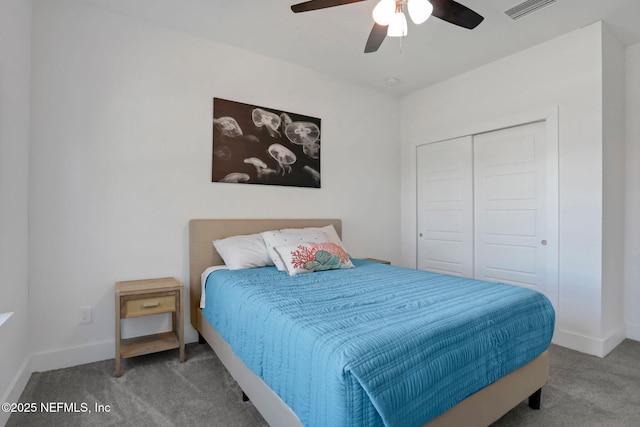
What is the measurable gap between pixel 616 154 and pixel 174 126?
149 inches

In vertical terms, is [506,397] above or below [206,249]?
below

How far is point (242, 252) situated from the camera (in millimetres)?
2605

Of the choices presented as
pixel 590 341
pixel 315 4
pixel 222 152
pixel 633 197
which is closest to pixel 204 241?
pixel 222 152

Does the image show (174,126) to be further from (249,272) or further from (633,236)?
(633,236)

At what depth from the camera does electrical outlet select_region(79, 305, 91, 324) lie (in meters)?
2.33

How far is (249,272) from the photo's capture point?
7.87 ft

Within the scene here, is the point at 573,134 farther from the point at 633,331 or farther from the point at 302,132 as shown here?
the point at 302,132

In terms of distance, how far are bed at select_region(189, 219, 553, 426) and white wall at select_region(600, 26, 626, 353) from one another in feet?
4.67

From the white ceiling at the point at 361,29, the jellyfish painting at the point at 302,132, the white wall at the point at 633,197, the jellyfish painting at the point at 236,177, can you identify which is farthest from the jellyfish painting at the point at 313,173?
the white wall at the point at 633,197

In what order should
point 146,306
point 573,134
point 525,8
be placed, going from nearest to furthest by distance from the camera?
1. point 146,306
2. point 525,8
3. point 573,134

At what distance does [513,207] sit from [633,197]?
0.94 m

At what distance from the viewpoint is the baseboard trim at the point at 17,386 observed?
64.3 inches

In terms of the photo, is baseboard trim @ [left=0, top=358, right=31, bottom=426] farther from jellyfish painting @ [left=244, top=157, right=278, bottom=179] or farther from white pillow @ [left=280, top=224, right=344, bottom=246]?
jellyfish painting @ [left=244, top=157, right=278, bottom=179]

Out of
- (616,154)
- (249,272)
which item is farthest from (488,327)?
(616,154)
